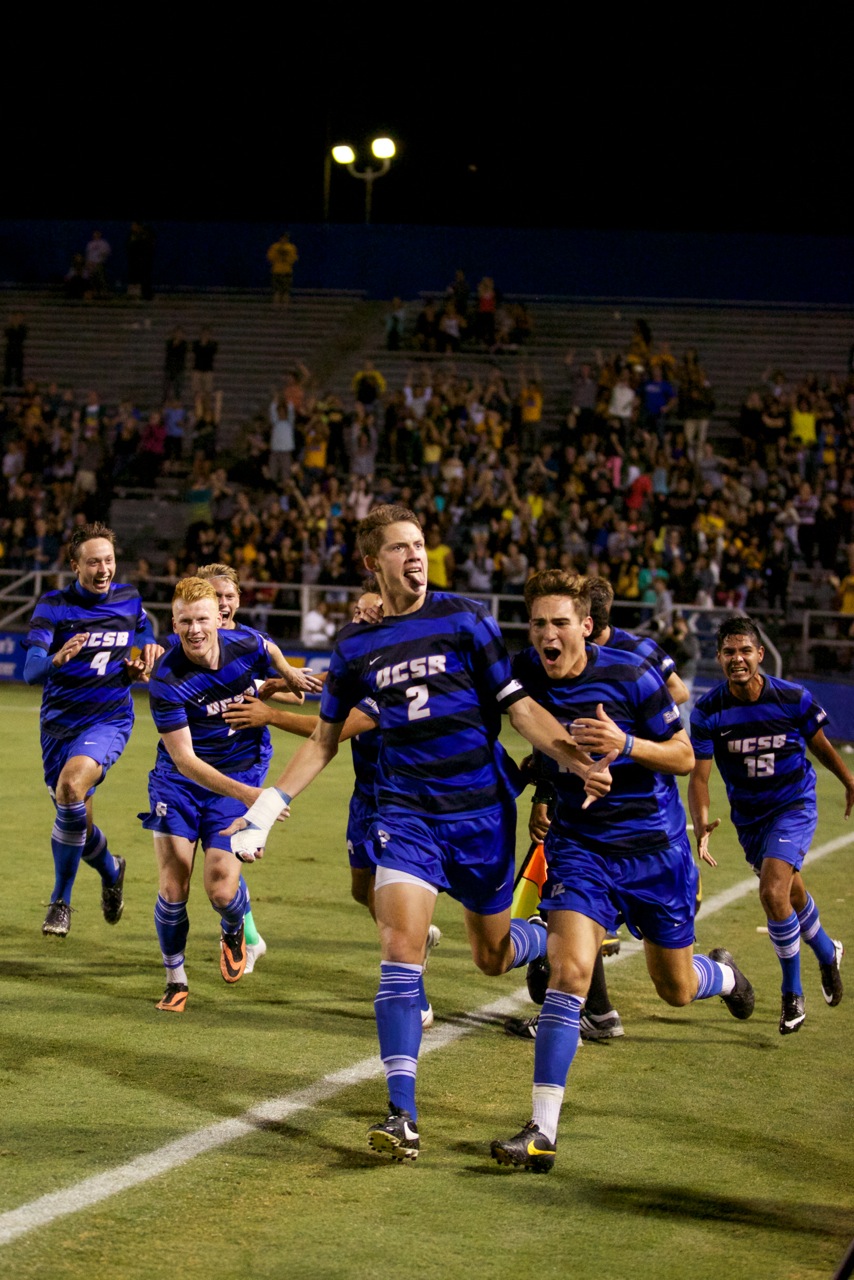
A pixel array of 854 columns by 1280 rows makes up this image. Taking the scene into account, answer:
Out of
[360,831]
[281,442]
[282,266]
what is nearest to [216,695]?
[360,831]

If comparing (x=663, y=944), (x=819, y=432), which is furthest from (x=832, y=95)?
(x=663, y=944)

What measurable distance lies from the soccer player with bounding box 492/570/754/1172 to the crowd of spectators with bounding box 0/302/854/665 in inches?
593

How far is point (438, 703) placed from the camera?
5.82 m

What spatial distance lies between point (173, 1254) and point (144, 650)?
196 inches

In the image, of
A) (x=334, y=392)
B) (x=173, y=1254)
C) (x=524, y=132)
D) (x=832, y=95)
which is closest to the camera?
(x=173, y=1254)

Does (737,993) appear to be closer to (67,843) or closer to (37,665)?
(67,843)

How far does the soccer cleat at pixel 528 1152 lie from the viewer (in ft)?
17.5

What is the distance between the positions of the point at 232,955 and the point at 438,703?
8.80 feet

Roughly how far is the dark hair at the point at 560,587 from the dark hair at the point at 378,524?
51cm

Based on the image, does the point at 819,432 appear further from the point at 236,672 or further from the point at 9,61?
the point at 9,61

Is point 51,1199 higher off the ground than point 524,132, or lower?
lower

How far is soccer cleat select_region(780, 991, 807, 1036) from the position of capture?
7383 millimetres

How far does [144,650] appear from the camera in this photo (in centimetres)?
910

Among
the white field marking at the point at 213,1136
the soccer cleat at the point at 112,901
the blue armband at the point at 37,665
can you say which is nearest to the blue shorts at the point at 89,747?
the blue armband at the point at 37,665
